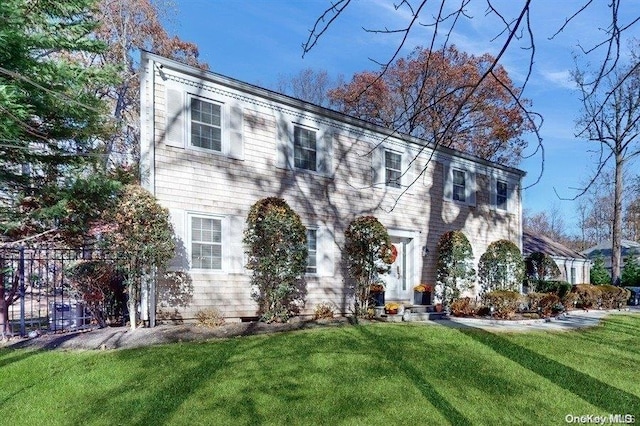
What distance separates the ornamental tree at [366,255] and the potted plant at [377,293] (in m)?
0.12

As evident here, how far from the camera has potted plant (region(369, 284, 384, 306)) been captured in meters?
12.4

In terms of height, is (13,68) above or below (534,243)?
above

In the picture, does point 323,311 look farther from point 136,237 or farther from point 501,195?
point 501,195

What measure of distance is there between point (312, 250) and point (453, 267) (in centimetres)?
512

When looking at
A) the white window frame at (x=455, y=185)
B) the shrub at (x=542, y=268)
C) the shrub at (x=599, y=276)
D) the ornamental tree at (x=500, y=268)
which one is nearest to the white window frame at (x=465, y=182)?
the white window frame at (x=455, y=185)

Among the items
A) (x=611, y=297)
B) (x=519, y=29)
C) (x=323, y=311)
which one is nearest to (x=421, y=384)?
(x=519, y=29)

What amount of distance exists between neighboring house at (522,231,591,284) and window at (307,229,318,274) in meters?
13.5

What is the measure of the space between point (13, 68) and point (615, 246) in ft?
83.7

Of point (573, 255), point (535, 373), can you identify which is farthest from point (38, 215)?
point (573, 255)

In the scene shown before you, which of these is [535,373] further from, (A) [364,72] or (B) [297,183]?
(A) [364,72]

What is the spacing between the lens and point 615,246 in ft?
75.4

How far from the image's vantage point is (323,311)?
11547 millimetres

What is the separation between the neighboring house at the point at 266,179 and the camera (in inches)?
382

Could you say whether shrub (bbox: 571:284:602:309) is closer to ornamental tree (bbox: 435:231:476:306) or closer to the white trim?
ornamental tree (bbox: 435:231:476:306)
